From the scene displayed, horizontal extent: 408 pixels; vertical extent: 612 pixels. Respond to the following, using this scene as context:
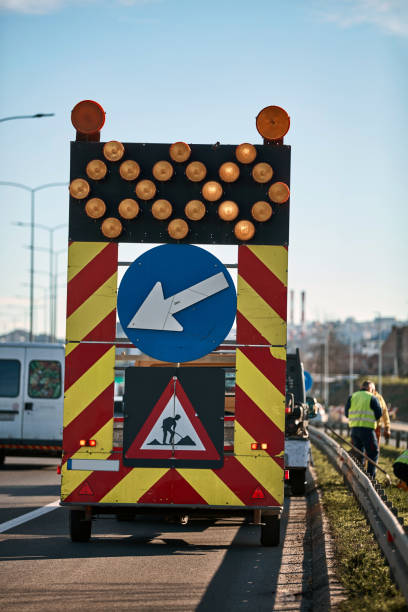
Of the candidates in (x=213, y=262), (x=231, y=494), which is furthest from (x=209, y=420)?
(x=213, y=262)

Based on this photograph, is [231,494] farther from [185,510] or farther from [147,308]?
[147,308]

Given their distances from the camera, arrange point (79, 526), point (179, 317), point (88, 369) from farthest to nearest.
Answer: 1. point (79, 526)
2. point (88, 369)
3. point (179, 317)

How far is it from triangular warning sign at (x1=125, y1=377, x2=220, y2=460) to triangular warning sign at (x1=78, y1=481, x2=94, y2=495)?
0.41 m

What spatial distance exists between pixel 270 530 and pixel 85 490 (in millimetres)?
1966

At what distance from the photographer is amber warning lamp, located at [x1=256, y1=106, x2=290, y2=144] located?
8984 millimetres

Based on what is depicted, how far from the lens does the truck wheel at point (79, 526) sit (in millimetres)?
9898

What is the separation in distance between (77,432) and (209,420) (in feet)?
3.55

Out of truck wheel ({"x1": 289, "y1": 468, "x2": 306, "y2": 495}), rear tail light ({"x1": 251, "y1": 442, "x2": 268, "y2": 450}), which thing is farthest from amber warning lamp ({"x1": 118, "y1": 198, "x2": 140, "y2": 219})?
truck wheel ({"x1": 289, "y1": 468, "x2": 306, "y2": 495})

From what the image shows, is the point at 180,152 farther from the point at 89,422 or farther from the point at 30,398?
the point at 30,398

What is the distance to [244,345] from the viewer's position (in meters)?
8.92

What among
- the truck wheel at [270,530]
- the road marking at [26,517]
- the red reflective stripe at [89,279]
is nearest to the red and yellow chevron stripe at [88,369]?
the red reflective stripe at [89,279]

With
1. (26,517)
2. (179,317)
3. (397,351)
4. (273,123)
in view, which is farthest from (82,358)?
(397,351)

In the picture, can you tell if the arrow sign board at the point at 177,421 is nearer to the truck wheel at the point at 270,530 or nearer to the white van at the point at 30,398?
the truck wheel at the point at 270,530

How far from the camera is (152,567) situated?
9.20 meters
